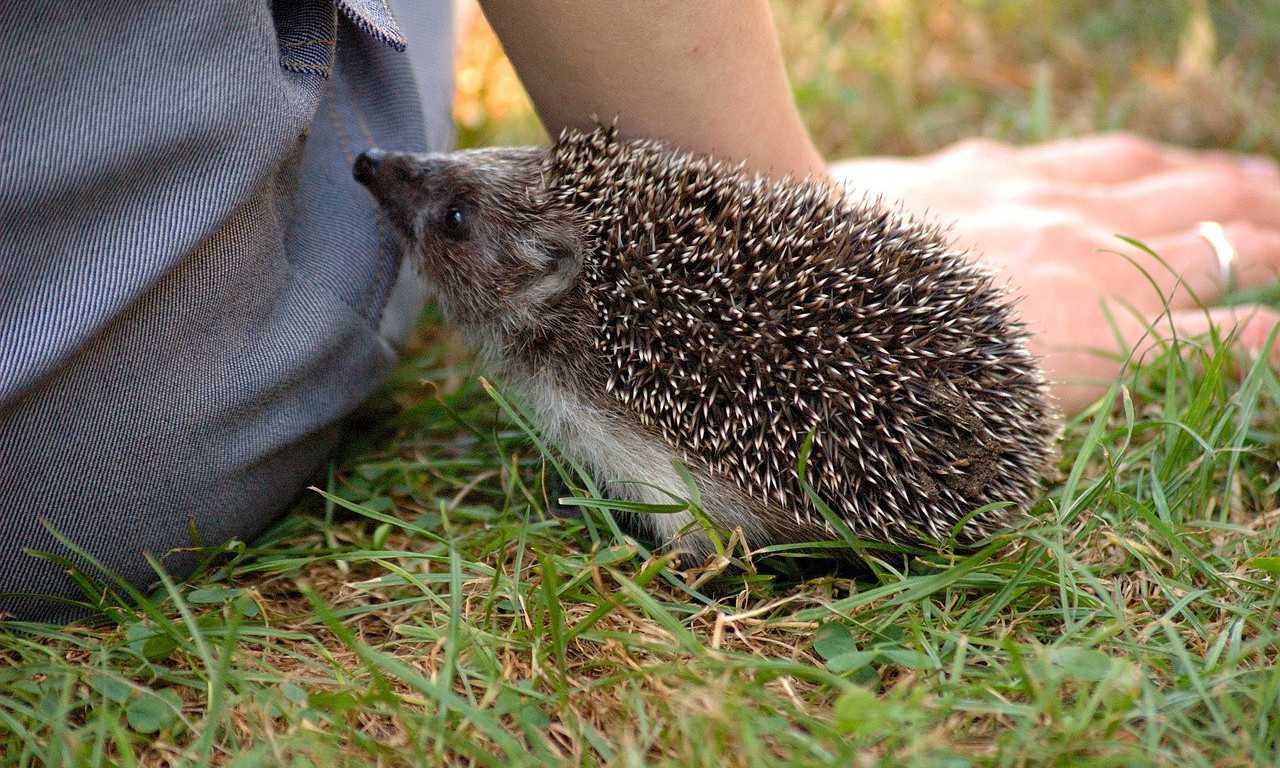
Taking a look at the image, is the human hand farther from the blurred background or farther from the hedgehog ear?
the hedgehog ear

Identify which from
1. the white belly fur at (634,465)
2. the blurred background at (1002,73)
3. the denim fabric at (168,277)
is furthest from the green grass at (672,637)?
the blurred background at (1002,73)

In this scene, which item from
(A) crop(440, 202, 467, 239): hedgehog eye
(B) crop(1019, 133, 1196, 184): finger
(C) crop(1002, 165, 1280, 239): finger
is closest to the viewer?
(A) crop(440, 202, 467, 239): hedgehog eye

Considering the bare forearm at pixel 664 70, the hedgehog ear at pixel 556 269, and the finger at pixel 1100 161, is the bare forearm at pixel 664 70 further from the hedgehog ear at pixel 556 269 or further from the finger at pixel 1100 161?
the finger at pixel 1100 161

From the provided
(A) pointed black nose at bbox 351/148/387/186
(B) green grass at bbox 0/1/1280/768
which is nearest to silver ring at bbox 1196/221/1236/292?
(B) green grass at bbox 0/1/1280/768

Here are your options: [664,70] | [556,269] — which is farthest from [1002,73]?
[556,269]

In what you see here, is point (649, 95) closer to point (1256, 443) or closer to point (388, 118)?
point (388, 118)
